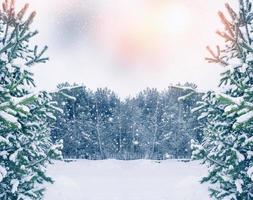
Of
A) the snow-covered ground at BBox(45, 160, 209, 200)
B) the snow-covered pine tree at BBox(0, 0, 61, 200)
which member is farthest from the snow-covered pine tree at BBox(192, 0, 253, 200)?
the snow-covered ground at BBox(45, 160, 209, 200)

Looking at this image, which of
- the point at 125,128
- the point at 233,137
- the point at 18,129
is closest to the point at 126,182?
the point at 233,137

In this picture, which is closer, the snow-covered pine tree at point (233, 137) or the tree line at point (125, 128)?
the snow-covered pine tree at point (233, 137)

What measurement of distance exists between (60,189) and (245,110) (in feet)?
55.9

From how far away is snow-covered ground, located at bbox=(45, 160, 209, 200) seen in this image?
823 inches

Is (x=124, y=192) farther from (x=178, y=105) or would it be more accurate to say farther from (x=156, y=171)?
(x=178, y=105)

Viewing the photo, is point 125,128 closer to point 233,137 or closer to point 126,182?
point 126,182

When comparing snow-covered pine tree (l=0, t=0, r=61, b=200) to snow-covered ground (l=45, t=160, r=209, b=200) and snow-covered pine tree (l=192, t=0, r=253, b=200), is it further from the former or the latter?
snow-covered ground (l=45, t=160, r=209, b=200)

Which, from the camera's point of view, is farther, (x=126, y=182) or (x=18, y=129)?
(x=126, y=182)

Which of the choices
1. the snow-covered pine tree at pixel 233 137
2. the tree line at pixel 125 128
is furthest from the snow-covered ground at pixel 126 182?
the snow-covered pine tree at pixel 233 137

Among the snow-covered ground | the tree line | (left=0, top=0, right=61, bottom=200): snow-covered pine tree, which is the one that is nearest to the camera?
(left=0, top=0, right=61, bottom=200): snow-covered pine tree

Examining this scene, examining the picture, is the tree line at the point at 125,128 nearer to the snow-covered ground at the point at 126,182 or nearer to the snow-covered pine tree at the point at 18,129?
the snow-covered ground at the point at 126,182

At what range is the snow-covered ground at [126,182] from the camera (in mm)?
20906

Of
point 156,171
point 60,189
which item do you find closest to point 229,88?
point 60,189

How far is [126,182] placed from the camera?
29.0 metres
